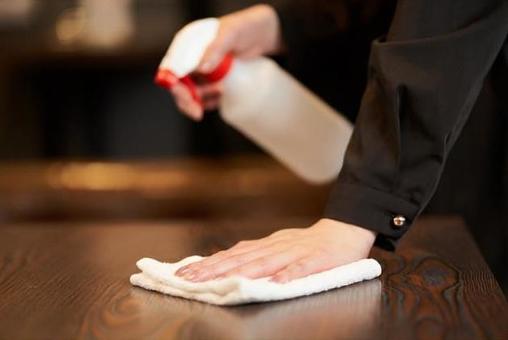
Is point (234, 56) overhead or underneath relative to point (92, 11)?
overhead

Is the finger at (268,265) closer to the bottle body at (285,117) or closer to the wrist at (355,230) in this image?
the wrist at (355,230)

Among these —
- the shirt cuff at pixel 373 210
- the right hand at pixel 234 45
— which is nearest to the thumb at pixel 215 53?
the right hand at pixel 234 45

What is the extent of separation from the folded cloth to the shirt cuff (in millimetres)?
41

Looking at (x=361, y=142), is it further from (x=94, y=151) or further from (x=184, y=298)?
(x=94, y=151)

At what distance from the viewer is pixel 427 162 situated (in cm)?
91

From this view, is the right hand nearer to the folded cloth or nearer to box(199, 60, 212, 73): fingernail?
box(199, 60, 212, 73): fingernail

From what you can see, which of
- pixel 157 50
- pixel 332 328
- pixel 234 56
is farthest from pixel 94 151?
pixel 332 328

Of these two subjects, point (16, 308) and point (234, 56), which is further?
point (234, 56)

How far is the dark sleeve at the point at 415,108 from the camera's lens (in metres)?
0.89

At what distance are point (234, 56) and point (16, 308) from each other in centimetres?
52

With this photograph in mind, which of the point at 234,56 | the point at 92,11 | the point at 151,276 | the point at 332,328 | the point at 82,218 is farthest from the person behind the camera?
the point at 92,11

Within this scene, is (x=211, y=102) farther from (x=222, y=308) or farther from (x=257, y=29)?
(x=222, y=308)

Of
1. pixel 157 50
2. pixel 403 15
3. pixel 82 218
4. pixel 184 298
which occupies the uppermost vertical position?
pixel 403 15

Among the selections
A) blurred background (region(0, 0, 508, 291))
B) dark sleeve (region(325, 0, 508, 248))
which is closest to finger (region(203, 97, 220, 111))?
dark sleeve (region(325, 0, 508, 248))
